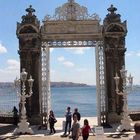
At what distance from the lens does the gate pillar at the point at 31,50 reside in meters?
22.5

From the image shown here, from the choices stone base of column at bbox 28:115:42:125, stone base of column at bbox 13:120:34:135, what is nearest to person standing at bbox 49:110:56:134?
stone base of column at bbox 13:120:34:135

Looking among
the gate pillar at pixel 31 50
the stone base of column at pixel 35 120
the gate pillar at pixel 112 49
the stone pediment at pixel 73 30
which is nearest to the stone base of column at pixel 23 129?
the stone base of column at pixel 35 120

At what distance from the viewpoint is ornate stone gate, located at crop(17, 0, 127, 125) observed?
22328 mm

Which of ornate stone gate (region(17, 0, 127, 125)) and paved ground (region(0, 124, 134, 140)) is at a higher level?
ornate stone gate (region(17, 0, 127, 125))

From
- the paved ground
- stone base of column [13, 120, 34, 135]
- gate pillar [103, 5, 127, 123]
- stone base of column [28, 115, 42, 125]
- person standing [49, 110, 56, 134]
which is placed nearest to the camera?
the paved ground

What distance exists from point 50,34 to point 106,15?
2.93 meters

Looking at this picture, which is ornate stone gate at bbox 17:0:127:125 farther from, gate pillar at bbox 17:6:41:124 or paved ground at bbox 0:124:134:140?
paved ground at bbox 0:124:134:140

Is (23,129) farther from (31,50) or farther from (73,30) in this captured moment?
(73,30)

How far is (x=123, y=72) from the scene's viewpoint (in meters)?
20.0

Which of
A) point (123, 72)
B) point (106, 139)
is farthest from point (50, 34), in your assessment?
point (106, 139)

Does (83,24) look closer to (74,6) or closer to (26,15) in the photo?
A: (74,6)

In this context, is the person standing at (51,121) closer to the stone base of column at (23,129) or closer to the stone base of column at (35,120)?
the stone base of column at (23,129)

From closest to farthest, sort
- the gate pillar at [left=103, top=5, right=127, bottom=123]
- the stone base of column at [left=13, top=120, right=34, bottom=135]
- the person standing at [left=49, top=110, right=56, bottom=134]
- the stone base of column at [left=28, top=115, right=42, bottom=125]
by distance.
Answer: the stone base of column at [left=13, top=120, right=34, bottom=135]
the person standing at [left=49, top=110, right=56, bottom=134]
the stone base of column at [left=28, top=115, right=42, bottom=125]
the gate pillar at [left=103, top=5, right=127, bottom=123]

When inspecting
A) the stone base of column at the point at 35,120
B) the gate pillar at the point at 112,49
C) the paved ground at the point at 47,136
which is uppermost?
the gate pillar at the point at 112,49
